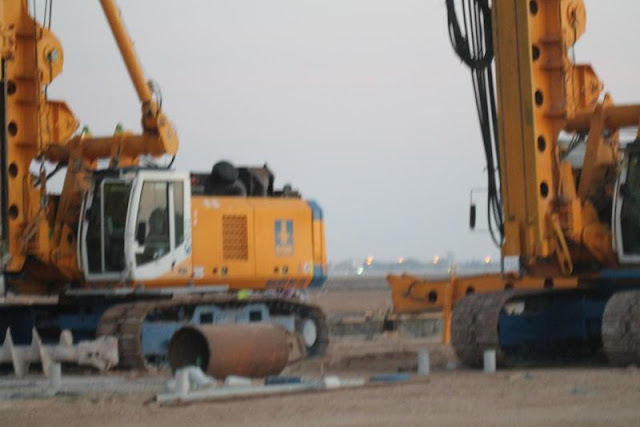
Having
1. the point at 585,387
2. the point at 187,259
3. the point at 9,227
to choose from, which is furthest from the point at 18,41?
the point at 585,387

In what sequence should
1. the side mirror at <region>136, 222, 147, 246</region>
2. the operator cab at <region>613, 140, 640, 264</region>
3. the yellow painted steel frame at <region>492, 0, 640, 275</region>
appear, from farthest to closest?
1. the side mirror at <region>136, 222, 147, 246</region>
2. the yellow painted steel frame at <region>492, 0, 640, 275</region>
3. the operator cab at <region>613, 140, 640, 264</region>

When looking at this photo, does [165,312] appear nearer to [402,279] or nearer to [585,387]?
[402,279]

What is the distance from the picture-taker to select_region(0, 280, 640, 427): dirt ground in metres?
14.0

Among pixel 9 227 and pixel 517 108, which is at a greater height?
pixel 517 108

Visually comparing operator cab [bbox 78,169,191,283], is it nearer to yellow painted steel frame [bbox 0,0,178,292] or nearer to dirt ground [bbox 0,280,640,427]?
yellow painted steel frame [bbox 0,0,178,292]

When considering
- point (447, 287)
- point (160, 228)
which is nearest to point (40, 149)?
point (160, 228)

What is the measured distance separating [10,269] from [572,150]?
29.3 feet

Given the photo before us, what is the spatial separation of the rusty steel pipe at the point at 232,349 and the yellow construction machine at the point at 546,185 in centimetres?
280

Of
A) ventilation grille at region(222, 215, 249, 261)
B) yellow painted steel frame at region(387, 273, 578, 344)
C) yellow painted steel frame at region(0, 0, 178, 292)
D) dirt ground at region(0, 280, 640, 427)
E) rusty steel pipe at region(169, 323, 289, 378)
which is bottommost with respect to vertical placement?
dirt ground at region(0, 280, 640, 427)

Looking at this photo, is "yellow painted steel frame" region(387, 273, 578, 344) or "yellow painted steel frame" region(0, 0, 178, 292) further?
"yellow painted steel frame" region(0, 0, 178, 292)

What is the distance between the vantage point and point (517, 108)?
69.5ft

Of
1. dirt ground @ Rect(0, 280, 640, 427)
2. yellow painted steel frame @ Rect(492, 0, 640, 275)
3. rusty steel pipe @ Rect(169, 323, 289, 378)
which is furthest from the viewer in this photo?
yellow painted steel frame @ Rect(492, 0, 640, 275)

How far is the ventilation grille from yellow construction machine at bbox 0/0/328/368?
22 mm

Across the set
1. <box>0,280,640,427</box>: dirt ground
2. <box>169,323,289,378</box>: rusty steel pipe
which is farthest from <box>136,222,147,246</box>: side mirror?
<box>0,280,640,427</box>: dirt ground
